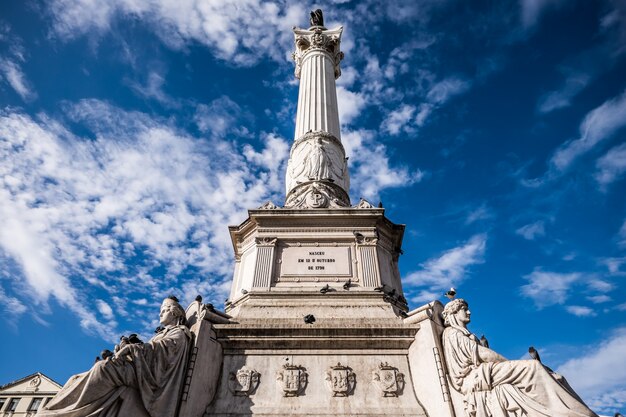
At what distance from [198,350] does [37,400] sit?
35.3m

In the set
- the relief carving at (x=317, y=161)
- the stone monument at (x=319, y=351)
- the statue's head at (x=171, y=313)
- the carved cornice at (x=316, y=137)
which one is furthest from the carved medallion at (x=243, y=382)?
the carved cornice at (x=316, y=137)

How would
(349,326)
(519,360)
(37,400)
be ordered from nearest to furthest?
1. (519,360)
2. (349,326)
3. (37,400)

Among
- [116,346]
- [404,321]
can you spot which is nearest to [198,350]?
[116,346]

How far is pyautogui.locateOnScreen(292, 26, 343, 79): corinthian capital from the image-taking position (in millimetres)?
22234

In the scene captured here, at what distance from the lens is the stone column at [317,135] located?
14.8 m

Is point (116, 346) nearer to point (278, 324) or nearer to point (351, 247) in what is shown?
point (278, 324)

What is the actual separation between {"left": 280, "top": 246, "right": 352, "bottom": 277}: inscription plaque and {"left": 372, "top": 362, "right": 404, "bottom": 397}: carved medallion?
10.2 feet

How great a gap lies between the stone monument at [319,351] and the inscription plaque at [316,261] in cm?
3

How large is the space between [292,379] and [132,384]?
3.23 meters

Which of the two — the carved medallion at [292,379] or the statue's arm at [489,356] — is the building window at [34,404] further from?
the statue's arm at [489,356]

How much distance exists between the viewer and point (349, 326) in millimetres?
9633

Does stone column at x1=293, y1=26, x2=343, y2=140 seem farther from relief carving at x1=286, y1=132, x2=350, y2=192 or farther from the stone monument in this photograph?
the stone monument

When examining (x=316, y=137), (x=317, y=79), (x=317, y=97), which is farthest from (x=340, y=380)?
(x=317, y=79)

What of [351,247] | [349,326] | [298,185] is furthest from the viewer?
[298,185]
